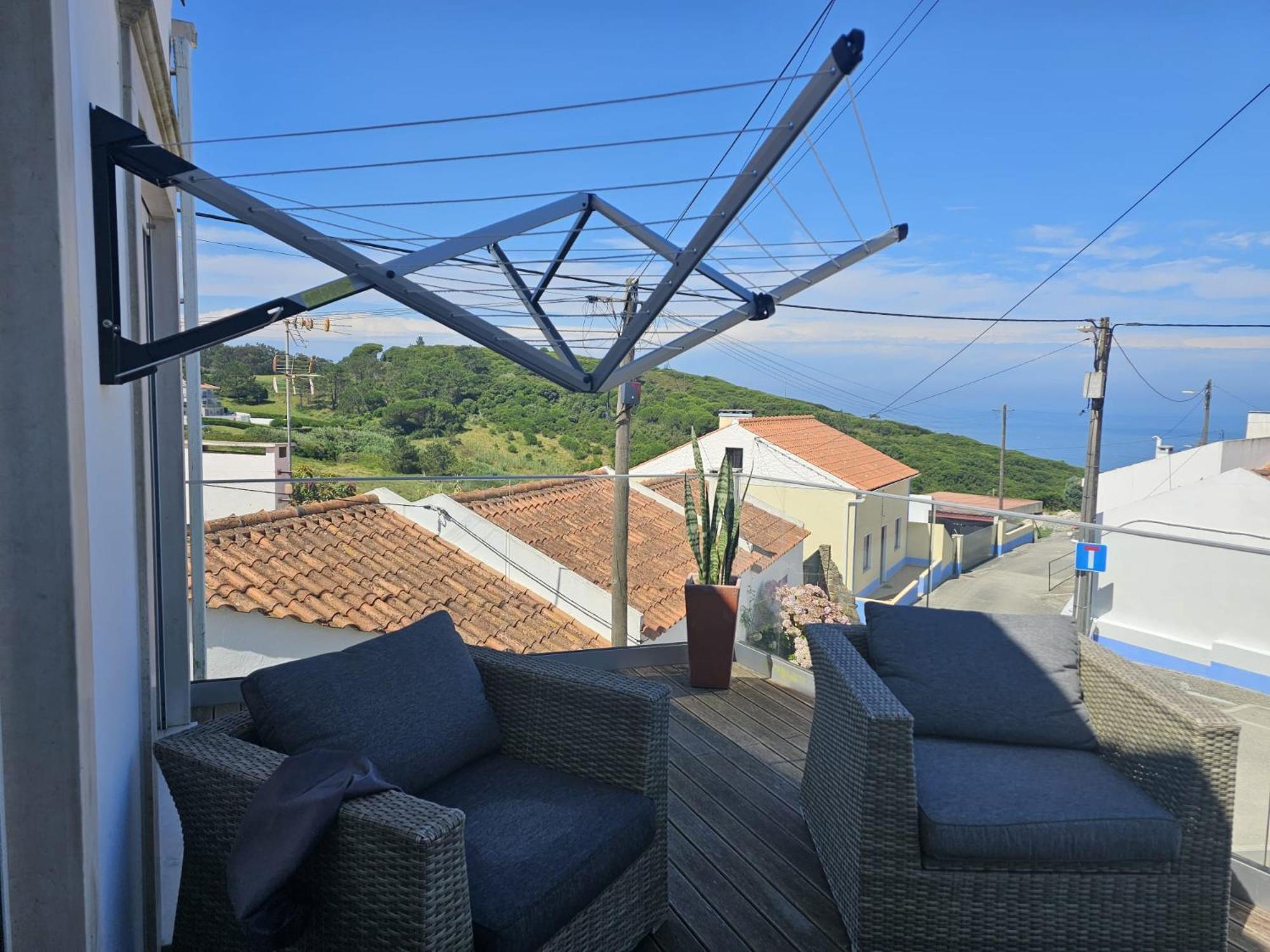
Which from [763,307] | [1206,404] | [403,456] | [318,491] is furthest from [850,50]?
[1206,404]

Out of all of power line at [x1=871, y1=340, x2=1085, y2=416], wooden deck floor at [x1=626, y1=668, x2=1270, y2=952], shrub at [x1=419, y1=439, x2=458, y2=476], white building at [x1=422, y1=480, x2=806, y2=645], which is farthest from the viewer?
power line at [x1=871, y1=340, x2=1085, y2=416]

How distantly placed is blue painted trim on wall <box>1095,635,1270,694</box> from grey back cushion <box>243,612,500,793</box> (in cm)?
177

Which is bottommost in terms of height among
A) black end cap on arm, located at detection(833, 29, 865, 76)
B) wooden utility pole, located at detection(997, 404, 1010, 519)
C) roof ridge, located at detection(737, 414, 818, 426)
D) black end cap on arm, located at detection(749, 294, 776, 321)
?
wooden utility pole, located at detection(997, 404, 1010, 519)

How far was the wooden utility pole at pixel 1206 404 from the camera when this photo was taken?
2964cm

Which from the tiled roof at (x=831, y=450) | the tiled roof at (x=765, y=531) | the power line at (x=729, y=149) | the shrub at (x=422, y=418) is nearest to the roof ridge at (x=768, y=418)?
the tiled roof at (x=831, y=450)

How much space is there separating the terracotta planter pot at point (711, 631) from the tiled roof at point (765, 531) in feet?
1.20

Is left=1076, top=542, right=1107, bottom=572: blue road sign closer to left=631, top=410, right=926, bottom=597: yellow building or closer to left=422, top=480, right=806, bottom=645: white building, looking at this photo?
left=631, top=410, right=926, bottom=597: yellow building

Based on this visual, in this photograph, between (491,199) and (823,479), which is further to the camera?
(823,479)

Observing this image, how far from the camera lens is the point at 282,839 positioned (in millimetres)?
1449

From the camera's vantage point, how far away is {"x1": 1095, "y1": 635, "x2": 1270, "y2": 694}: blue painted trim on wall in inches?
99.5

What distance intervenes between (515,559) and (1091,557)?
108 inches

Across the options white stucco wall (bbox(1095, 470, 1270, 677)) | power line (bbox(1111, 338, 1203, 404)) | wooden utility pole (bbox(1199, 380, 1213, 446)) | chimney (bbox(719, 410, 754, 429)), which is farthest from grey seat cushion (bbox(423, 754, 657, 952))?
wooden utility pole (bbox(1199, 380, 1213, 446))

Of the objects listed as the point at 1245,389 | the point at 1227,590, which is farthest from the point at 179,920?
the point at 1245,389

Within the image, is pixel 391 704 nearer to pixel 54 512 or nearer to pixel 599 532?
pixel 54 512
